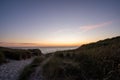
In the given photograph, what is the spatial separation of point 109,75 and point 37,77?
4.01 metres

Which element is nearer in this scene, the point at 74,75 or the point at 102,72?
the point at 102,72

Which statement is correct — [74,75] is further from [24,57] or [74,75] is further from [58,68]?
[24,57]

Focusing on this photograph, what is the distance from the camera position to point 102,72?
5328 millimetres

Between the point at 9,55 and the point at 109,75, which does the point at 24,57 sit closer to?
the point at 9,55

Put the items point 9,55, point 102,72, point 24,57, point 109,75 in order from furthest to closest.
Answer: point 24,57
point 9,55
point 102,72
point 109,75

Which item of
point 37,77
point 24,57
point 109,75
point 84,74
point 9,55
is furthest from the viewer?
point 24,57

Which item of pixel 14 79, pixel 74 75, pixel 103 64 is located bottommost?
pixel 14 79

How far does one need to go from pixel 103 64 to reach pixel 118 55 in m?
1.02

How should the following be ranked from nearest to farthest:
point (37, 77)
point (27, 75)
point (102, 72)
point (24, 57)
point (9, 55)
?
point (102, 72) → point (37, 77) → point (27, 75) → point (9, 55) → point (24, 57)

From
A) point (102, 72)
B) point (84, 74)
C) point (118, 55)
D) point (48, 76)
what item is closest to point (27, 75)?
point (48, 76)

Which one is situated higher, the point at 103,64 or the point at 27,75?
the point at 103,64


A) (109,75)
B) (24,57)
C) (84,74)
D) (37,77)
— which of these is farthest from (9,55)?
(109,75)

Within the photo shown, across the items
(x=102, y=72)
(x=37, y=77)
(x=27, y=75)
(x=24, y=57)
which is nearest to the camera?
(x=102, y=72)

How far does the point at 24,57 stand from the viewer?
1867cm
